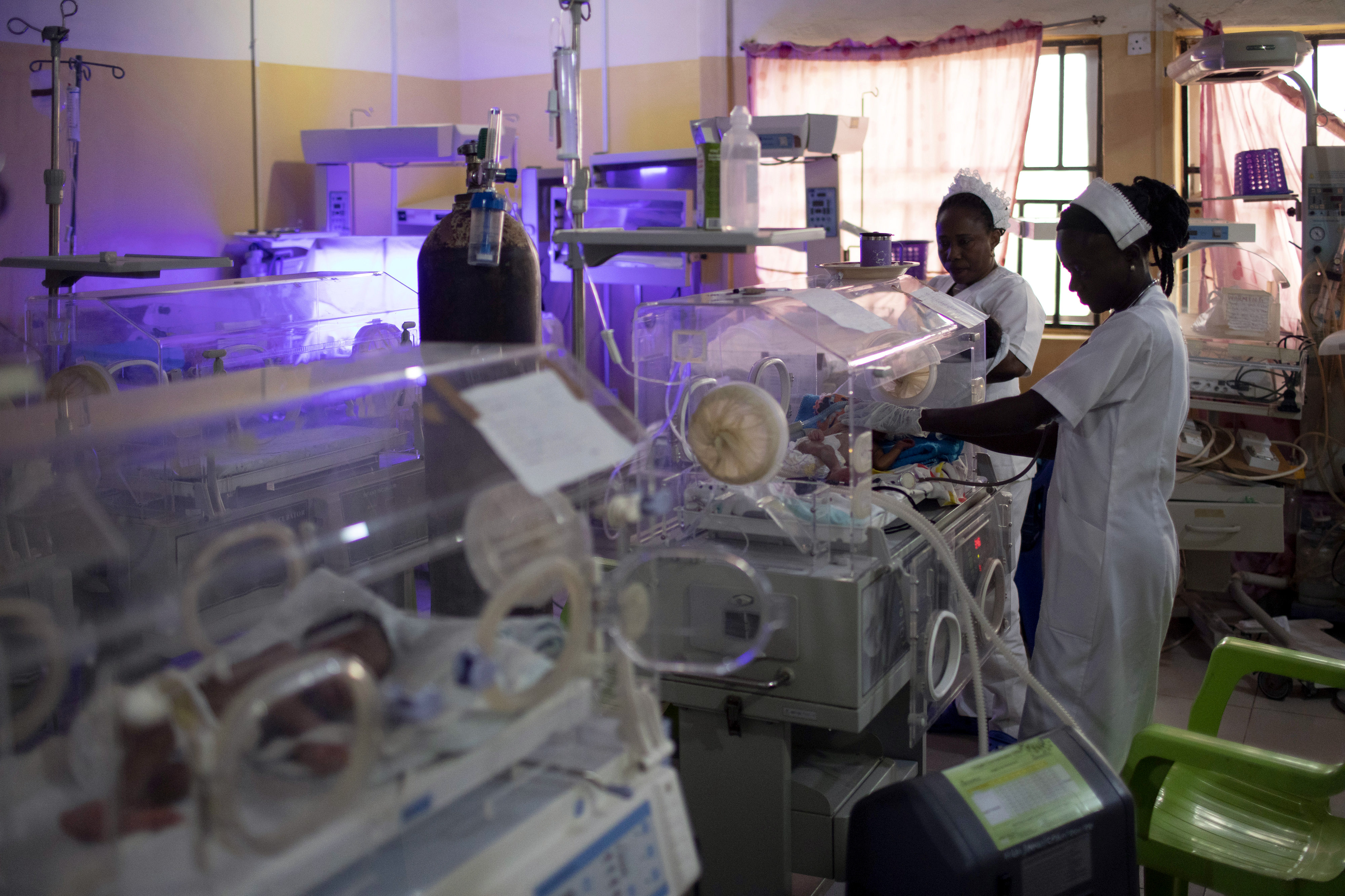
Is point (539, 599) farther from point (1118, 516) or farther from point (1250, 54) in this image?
point (1250, 54)

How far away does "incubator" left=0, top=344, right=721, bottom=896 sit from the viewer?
834 millimetres

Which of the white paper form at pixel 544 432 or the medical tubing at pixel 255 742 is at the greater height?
the white paper form at pixel 544 432

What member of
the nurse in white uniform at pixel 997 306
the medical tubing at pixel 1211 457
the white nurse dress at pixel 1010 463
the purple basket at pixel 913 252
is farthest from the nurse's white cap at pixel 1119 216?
the medical tubing at pixel 1211 457

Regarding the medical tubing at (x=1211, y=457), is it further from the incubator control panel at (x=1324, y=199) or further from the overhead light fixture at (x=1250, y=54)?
the overhead light fixture at (x=1250, y=54)

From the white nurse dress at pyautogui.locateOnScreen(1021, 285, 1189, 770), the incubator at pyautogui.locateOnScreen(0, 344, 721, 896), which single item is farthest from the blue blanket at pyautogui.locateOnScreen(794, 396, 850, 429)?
the incubator at pyautogui.locateOnScreen(0, 344, 721, 896)

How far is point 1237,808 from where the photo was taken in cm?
187

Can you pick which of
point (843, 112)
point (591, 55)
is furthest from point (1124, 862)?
point (591, 55)

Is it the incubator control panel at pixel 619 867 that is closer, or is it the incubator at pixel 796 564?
the incubator control panel at pixel 619 867

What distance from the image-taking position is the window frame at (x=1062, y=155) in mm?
4961

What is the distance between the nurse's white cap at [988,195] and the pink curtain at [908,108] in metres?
1.92

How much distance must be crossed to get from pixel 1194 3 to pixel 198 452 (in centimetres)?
473

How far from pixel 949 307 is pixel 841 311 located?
0.70m

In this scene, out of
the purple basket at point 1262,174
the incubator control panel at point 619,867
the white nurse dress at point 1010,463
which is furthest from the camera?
the purple basket at point 1262,174

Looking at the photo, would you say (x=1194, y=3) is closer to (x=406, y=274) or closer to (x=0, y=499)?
(x=406, y=274)
